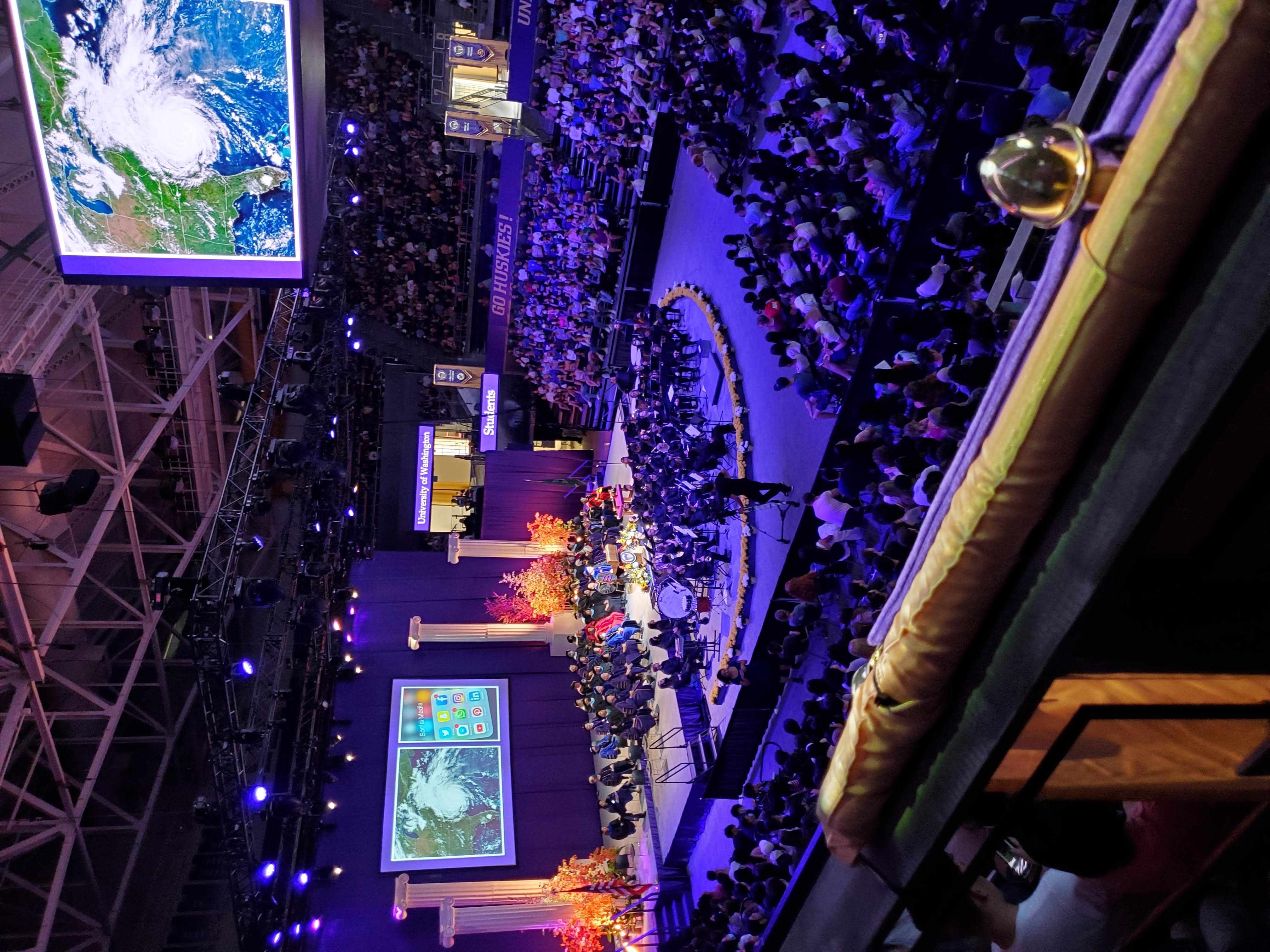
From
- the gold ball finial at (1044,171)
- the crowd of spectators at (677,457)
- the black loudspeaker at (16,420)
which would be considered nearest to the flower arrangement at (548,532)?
the crowd of spectators at (677,457)

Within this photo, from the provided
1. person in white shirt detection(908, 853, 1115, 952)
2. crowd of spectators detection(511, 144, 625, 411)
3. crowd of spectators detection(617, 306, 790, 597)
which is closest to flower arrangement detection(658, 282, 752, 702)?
crowd of spectators detection(617, 306, 790, 597)

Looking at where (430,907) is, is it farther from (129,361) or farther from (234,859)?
(129,361)

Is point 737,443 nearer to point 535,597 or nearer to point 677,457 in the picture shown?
point 677,457

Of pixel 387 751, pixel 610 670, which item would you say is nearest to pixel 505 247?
pixel 610 670

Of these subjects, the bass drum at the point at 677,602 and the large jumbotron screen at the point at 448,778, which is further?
the large jumbotron screen at the point at 448,778

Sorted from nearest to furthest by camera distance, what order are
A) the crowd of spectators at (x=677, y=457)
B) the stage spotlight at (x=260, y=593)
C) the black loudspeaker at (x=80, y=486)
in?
the black loudspeaker at (x=80, y=486)
the crowd of spectators at (x=677, y=457)
the stage spotlight at (x=260, y=593)

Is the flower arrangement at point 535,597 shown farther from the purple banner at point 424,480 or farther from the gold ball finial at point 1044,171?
the gold ball finial at point 1044,171
